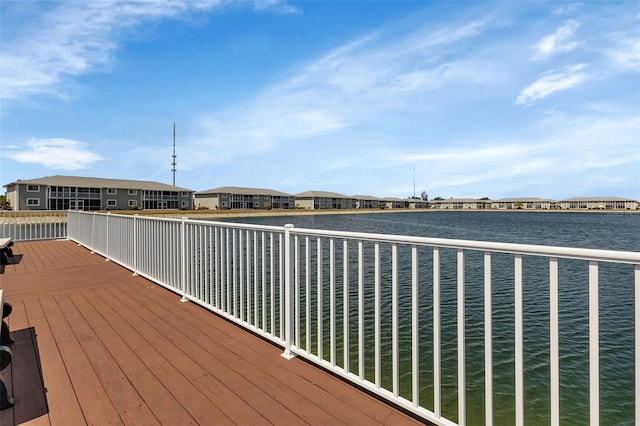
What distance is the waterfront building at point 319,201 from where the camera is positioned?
270 feet

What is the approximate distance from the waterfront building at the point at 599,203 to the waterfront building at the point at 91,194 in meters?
125

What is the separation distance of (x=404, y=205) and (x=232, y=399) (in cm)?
12367

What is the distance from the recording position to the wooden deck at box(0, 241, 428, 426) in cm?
186

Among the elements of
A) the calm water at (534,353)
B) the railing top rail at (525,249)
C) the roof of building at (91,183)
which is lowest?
the calm water at (534,353)

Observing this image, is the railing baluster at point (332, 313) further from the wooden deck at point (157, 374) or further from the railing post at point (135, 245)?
the railing post at point (135, 245)

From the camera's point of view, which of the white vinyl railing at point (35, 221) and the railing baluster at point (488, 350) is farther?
the white vinyl railing at point (35, 221)

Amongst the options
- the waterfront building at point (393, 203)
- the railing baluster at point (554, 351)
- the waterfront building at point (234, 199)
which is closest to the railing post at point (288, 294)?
the railing baluster at point (554, 351)

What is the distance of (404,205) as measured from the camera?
395 feet

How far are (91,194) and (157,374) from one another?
2092 inches

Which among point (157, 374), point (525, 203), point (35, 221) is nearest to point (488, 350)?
point (157, 374)

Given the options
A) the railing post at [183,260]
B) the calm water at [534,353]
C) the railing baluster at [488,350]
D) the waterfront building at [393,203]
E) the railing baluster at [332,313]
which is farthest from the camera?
the waterfront building at [393,203]

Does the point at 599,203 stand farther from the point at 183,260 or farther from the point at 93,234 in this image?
the point at 93,234

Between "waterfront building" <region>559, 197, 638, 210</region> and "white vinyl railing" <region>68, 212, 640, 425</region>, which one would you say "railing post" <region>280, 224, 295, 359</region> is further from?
"waterfront building" <region>559, 197, 638, 210</region>

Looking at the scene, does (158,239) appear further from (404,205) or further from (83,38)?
(404,205)
